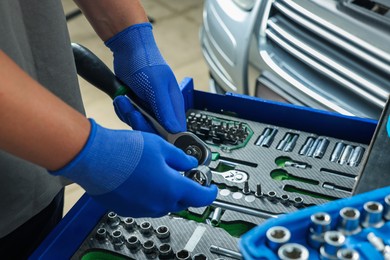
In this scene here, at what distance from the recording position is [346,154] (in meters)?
0.82

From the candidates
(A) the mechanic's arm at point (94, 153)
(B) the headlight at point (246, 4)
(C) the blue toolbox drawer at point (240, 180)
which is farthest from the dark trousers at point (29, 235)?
(B) the headlight at point (246, 4)

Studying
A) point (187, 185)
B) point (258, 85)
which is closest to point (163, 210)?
point (187, 185)

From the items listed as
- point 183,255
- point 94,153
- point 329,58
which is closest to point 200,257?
point 183,255

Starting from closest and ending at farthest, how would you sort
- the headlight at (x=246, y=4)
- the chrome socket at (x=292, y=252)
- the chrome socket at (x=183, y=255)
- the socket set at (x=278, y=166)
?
the chrome socket at (x=292, y=252)
the chrome socket at (x=183, y=255)
the socket set at (x=278, y=166)
the headlight at (x=246, y=4)

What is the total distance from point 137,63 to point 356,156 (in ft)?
1.35

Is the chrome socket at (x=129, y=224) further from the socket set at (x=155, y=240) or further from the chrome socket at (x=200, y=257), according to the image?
the chrome socket at (x=200, y=257)

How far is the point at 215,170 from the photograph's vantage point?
0.82m

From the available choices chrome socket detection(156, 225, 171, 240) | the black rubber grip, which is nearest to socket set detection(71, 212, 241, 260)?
chrome socket detection(156, 225, 171, 240)

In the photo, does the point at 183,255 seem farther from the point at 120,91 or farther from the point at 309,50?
the point at 309,50

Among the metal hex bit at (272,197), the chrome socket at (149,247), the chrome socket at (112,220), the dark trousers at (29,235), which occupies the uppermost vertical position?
the metal hex bit at (272,197)

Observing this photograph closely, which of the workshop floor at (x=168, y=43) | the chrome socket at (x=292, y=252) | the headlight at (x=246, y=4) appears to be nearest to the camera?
the chrome socket at (x=292, y=252)

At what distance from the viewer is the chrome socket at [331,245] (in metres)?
0.39

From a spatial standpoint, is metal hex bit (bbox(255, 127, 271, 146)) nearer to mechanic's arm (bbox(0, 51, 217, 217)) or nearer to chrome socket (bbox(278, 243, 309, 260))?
mechanic's arm (bbox(0, 51, 217, 217))

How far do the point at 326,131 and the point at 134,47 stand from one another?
1.24 ft
